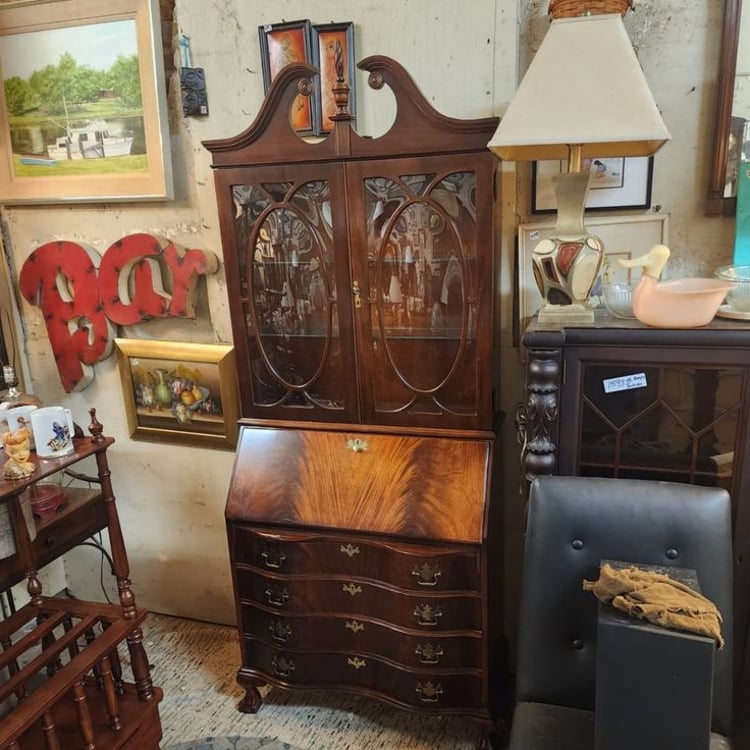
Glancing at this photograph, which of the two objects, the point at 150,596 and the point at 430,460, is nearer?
the point at 430,460

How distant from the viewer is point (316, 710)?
7.02ft

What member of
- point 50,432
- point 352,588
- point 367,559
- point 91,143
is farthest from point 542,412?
point 91,143

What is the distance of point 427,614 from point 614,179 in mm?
1356

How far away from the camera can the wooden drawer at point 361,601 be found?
5.88 feet

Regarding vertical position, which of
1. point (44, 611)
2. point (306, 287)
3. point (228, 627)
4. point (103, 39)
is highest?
point (103, 39)

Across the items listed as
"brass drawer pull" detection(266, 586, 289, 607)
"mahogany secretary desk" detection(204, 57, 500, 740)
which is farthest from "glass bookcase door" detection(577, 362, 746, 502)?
"brass drawer pull" detection(266, 586, 289, 607)

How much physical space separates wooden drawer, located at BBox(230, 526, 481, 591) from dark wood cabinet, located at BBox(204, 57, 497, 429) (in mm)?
359

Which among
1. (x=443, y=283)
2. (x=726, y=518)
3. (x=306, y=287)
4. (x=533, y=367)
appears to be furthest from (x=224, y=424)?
(x=726, y=518)

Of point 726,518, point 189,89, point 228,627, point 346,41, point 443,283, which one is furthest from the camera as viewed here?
point 228,627

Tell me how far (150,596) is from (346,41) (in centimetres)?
230

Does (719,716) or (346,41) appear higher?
(346,41)

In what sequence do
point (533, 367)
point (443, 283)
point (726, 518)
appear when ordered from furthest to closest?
point (443, 283), point (533, 367), point (726, 518)

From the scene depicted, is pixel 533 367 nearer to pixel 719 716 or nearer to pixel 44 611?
pixel 719 716

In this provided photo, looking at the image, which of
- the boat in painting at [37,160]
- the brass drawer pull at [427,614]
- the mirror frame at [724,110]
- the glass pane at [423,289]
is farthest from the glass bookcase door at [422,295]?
the boat in painting at [37,160]
